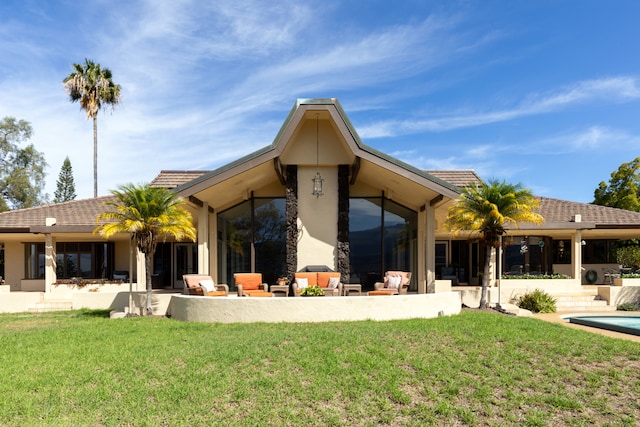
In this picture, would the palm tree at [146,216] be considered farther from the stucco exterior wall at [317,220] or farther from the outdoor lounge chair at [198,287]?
the stucco exterior wall at [317,220]

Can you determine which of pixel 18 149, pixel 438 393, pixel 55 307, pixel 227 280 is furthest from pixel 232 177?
pixel 18 149

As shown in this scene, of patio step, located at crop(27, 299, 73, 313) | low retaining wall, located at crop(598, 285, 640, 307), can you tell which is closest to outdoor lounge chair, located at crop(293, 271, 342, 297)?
patio step, located at crop(27, 299, 73, 313)

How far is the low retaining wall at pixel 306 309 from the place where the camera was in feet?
38.3

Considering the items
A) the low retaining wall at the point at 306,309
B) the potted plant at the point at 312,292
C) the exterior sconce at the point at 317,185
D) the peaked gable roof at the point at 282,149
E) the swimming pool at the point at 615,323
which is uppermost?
the peaked gable roof at the point at 282,149

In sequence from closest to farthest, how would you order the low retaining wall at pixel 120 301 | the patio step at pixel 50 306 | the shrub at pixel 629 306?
the low retaining wall at pixel 120 301 < the patio step at pixel 50 306 < the shrub at pixel 629 306

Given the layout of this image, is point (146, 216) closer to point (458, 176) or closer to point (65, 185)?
point (458, 176)

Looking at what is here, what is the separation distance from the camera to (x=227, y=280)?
18203 millimetres

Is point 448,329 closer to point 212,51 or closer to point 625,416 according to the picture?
point 625,416

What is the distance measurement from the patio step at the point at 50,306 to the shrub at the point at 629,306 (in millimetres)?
20371

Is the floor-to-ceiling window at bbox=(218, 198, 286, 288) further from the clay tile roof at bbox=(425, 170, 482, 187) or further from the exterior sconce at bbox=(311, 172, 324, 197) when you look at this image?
the clay tile roof at bbox=(425, 170, 482, 187)

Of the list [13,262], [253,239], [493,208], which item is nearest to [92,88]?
[13,262]

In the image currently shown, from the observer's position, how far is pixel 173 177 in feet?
73.7

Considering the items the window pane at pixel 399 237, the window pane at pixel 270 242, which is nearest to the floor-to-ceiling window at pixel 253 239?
the window pane at pixel 270 242

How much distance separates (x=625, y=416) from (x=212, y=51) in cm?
1580
